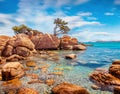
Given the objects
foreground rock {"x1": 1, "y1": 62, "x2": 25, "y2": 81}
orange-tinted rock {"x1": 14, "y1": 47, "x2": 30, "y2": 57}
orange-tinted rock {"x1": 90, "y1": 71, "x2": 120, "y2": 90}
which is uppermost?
orange-tinted rock {"x1": 14, "y1": 47, "x2": 30, "y2": 57}

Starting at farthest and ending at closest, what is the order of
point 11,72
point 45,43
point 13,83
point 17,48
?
point 45,43 → point 17,48 → point 11,72 → point 13,83

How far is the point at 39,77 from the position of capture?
19.1 m

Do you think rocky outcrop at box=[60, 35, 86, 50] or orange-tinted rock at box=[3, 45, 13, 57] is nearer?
orange-tinted rock at box=[3, 45, 13, 57]

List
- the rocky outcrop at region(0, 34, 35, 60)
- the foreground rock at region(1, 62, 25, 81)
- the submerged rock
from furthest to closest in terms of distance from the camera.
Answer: the rocky outcrop at region(0, 34, 35, 60), the foreground rock at region(1, 62, 25, 81), the submerged rock

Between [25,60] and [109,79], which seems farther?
[25,60]

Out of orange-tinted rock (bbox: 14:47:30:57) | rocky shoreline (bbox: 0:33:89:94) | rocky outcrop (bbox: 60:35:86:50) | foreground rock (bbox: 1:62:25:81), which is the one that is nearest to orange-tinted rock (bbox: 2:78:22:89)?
rocky shoreline (bbox: 0:33:89:94)

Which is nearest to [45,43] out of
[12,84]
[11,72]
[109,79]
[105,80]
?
[11,72]

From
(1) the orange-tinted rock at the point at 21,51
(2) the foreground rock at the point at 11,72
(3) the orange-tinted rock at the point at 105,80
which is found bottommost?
(3) the orange-tinted rock at the point at 105,80

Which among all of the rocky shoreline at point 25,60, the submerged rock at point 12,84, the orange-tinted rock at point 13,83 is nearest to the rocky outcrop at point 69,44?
the rocky shoreline at point 25,60

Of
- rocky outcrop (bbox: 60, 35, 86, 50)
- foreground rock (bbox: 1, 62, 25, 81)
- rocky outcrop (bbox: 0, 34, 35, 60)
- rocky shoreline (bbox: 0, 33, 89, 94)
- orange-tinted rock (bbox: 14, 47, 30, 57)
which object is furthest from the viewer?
rocky outcrop (bbox: 60, 35, 86, 50)

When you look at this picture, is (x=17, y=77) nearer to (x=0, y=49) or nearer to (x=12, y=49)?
(x=12, y=49)

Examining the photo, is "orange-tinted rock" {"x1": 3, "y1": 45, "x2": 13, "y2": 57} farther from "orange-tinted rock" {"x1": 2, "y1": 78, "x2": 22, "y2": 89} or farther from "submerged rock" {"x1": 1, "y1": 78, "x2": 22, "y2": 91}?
"orange-tinted rock" {"x1": 2, "y1": 78, "x2": 22, "y2": 89}

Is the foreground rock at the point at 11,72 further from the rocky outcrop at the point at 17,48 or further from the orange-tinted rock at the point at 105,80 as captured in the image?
the rocky outcrop at the point at 17,48

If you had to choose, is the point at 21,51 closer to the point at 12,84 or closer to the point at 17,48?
the point at 17,48
